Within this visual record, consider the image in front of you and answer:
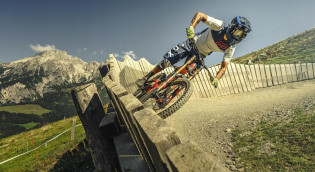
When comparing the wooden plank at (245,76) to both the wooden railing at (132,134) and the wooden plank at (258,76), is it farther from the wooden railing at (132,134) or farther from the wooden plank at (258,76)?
the wooden railing at (132,134)

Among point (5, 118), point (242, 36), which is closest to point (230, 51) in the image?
point (242, 36)

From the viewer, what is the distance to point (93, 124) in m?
2.55

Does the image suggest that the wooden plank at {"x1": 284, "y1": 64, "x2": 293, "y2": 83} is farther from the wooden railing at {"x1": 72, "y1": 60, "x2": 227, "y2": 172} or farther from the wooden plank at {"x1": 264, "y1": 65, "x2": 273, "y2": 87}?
the wooden railing at {"x1": 72, "y1": 60, "x2": 227, "y2": 172}

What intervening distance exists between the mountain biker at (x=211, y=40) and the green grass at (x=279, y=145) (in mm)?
2681

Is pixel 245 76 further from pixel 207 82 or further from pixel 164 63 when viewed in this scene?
pixel 164 63

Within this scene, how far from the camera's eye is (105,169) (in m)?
2.54

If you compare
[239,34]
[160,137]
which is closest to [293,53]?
[239,34]

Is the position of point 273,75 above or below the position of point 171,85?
below

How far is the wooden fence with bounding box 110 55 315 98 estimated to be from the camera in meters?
9.65

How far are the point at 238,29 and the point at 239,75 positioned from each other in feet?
22.1

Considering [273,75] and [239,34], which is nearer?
[239,34]

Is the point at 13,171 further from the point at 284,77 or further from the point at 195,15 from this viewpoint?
the point at 284,77

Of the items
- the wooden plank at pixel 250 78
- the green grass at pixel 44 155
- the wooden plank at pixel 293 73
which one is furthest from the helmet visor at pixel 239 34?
the green grass at pixel 44 155

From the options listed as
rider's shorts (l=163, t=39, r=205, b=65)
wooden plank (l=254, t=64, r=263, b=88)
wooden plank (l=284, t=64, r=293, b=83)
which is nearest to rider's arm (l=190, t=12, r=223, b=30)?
rider's shorts (l=163, t=39, r=205, b=65)
